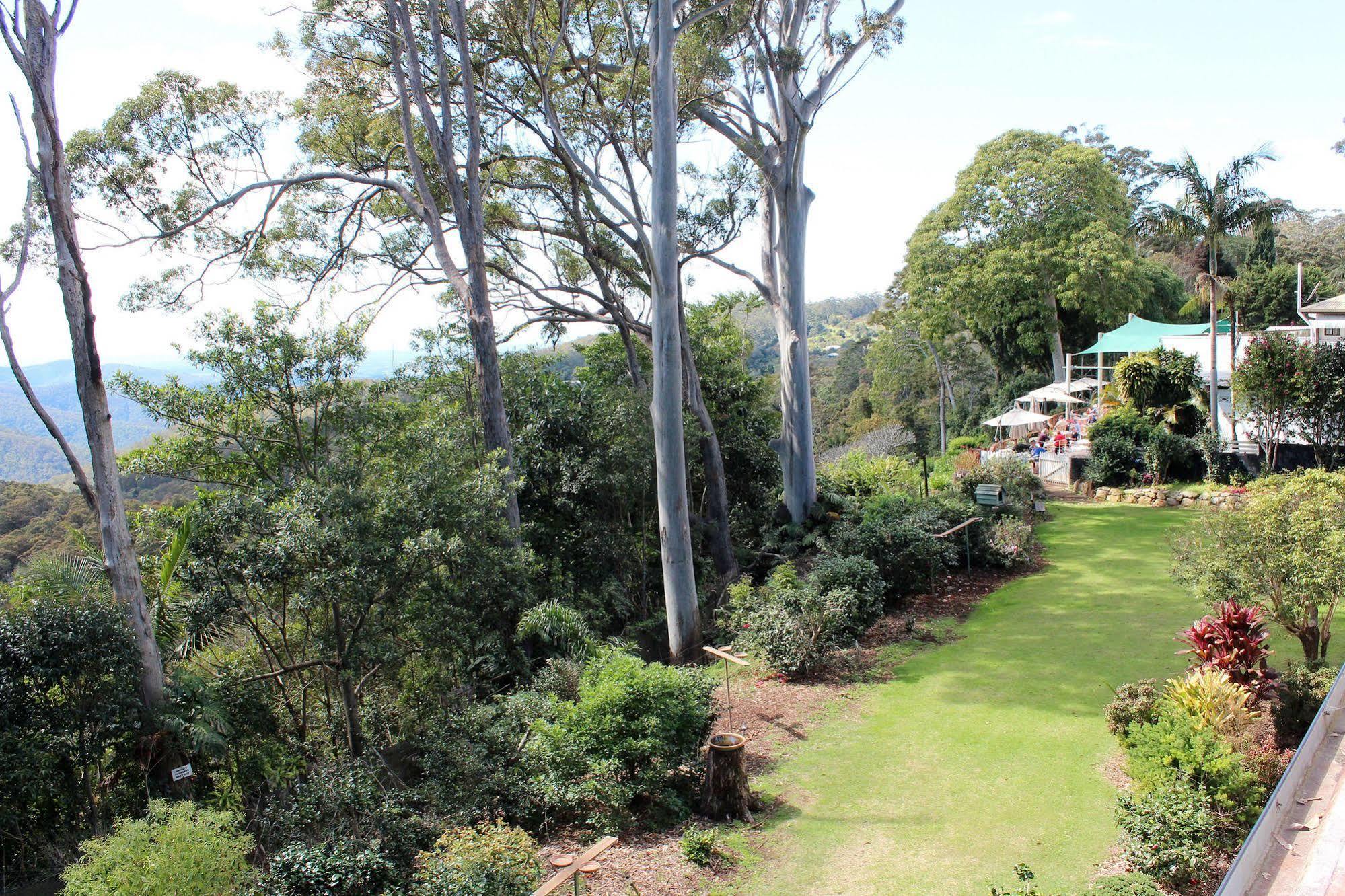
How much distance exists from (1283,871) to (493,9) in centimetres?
1537

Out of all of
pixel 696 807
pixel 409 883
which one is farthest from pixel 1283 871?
pixel 409 883

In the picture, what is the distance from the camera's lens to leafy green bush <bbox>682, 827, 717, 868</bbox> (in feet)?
19.3

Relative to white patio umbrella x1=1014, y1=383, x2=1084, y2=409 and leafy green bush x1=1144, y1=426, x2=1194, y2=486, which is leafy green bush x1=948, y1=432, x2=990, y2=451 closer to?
white patio umbrella x1=1014, y1=383, x2=1084, y2=409

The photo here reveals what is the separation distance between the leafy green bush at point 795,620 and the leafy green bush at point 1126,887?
4.91 metres

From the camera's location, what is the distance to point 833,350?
3634 inches

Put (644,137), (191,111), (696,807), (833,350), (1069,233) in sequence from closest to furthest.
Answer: (696,807)
(191,111)
(644,137)
(1069,233)
(833,350)

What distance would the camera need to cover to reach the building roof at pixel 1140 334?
84.9ft

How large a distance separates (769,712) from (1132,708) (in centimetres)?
352

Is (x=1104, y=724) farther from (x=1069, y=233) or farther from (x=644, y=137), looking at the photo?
(x=1069, y=233)

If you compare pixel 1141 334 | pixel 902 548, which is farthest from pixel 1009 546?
pixel 1141 334

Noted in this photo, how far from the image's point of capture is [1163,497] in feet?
57.0

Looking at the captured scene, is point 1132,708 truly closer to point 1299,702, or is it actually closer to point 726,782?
point 1299,702

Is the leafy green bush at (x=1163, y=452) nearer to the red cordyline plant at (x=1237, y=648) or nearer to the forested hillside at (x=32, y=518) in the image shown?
the red cordyline plant at (x=1237, y=648)

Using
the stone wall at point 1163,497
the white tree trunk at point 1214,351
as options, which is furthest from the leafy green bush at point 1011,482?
the white tree trunk at point 1214,351
